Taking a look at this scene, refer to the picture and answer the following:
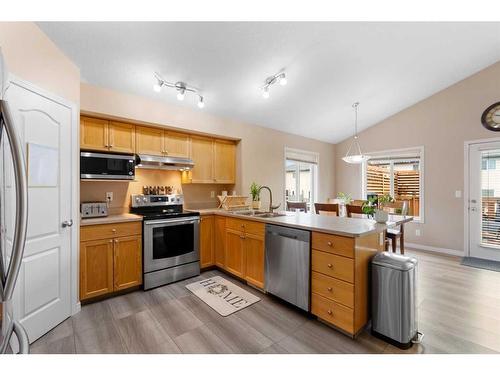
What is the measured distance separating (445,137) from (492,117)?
65cm

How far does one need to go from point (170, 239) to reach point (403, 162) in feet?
16.0

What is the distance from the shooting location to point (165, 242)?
295 cm

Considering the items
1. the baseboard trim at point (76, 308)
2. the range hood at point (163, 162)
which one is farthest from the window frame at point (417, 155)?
the baseboard trim at point (76, 308)

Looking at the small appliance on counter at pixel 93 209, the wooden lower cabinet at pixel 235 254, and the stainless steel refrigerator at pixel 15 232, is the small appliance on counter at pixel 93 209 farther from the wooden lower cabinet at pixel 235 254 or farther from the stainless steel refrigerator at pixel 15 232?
the stainless steel refrigerator at pixel 15 232

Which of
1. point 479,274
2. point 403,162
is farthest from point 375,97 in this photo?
point 479,274

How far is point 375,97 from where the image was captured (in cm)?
415

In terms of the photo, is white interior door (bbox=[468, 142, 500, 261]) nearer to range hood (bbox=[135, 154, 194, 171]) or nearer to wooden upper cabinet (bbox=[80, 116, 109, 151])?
range hood (bbox=[135, 154, 194, 171])

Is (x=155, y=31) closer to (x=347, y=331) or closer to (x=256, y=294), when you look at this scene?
(x=256, y=294)

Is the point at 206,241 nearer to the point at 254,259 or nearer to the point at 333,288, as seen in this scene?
the point at 254,259

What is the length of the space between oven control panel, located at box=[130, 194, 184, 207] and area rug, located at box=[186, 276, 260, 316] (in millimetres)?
1244

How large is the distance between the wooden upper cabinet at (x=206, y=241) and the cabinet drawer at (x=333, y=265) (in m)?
1.73

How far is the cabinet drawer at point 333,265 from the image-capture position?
1.86 metres

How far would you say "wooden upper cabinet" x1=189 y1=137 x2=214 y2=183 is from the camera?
3.68 m

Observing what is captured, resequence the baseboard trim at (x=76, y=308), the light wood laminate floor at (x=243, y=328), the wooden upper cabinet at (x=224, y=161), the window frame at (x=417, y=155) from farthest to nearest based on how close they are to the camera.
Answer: the window frame at (x=417, y=155) → the wooden upper cabinet at (x=224, y=161) → the baseboard trim at (x=76, y=308) → the light wood laminate floor at (x=243, y=328)
